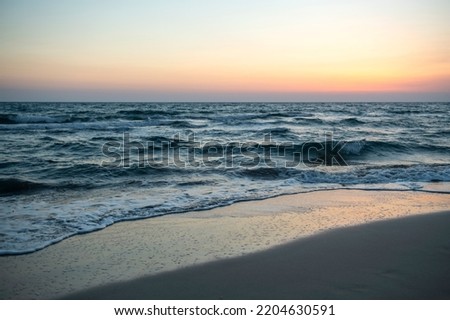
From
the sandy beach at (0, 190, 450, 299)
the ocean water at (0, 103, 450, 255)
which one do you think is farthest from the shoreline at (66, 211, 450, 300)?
the ocean water at (0, 103, 450, 255)

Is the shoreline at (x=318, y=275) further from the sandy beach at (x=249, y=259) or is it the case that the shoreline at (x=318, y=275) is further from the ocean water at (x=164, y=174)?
the ocean water at (x=164, y=174)

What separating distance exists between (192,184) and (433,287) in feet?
19.1

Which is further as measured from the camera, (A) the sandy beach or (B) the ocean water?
(B) the ocean water

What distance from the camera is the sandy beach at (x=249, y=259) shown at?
3.48m

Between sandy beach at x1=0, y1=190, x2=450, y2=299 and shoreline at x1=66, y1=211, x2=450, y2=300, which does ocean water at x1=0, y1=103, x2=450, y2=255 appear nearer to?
sandy beach at x1=0, y1=190, x2=450, y2=299

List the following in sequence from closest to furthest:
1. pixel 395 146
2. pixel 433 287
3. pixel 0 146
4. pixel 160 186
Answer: pixel 433 287 < pixel 160 186 < pixel 0 146 < pixel 395 146

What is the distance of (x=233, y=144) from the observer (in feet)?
52.4

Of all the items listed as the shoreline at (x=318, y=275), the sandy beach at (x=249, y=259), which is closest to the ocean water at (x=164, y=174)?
the sandy beach at (x=249, y=259)

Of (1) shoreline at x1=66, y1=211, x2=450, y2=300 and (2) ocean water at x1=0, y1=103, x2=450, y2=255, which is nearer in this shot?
(1) shoreline at x1=66, y1=211, x2=450, y2=300

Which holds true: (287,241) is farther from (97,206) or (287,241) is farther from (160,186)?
(160,186)

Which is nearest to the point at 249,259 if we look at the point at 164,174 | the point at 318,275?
the point at 318,275

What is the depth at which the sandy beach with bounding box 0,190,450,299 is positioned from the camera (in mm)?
3479

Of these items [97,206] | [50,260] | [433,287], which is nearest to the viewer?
[433,287]
